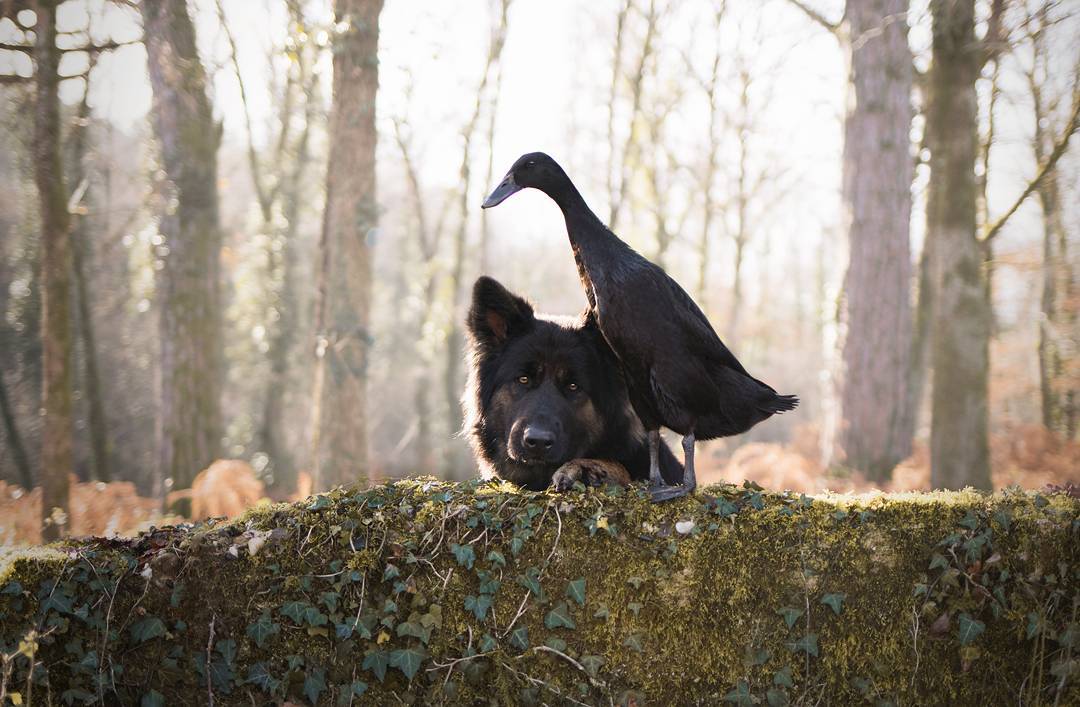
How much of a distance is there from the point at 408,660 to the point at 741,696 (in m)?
1.38

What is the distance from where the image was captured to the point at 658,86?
74.2 feet

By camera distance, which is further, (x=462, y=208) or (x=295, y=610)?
(x=462, y=208)

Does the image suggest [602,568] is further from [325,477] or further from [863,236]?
[863,236]

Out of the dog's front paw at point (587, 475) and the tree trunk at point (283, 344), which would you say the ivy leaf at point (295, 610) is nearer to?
the dog's front paw at point (587, 475)

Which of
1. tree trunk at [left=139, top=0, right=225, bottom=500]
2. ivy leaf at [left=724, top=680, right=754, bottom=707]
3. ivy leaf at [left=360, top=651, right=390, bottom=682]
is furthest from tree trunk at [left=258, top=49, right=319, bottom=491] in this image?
ivy leaf at [left=724, top=680, right=754, bottom=707]

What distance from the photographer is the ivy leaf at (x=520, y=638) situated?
3.09 metres

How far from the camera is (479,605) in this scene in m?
3.10

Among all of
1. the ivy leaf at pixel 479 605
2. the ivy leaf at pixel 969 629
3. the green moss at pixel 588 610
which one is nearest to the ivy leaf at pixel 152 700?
the green moss at pixel 588 610

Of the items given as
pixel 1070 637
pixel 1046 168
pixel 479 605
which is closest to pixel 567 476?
pixel 479 605

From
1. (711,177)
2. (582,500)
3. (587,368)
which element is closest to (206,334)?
(587,368)

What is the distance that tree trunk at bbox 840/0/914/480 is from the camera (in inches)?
401

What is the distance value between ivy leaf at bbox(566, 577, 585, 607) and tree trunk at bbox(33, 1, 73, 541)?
21.6ft

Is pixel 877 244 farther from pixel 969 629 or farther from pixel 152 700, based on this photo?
pixel 152 700

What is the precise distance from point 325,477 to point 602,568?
22.8ft
